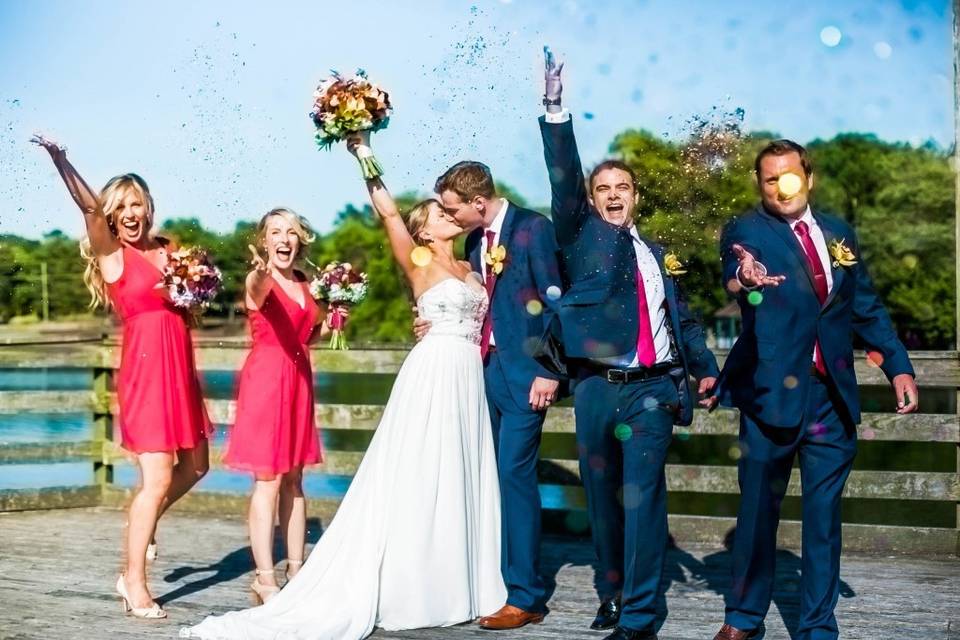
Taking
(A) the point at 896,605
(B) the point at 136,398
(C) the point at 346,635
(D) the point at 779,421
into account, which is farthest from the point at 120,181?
(A) the point at 896,605

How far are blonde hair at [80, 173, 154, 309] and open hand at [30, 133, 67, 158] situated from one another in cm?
34

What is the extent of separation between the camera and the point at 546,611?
554 centimetres

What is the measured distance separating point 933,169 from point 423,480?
134 feet

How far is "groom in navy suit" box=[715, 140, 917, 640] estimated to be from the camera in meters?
4.54

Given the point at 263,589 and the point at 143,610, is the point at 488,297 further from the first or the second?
the point at 143,610

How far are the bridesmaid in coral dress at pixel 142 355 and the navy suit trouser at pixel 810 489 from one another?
248cm

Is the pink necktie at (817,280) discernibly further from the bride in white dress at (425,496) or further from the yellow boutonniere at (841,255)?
the bride in white dress at (425,496)

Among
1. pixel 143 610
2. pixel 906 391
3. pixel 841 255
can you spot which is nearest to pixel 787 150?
pixel 841 255

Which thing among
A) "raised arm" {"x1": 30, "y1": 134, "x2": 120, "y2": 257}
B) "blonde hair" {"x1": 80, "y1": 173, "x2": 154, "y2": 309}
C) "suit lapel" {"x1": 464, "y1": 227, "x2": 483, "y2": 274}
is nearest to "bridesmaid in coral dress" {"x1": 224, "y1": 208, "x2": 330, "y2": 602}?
"blonde hair" {"x1": 80, "y1": 173, "x2": 154, "y2": 309}

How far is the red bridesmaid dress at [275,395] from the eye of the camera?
18.6ft

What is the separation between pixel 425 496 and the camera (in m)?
5.27

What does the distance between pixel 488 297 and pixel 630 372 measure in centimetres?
85

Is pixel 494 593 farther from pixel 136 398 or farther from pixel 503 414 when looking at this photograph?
pixel 136 398

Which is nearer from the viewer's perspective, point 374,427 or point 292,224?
point 292,224
